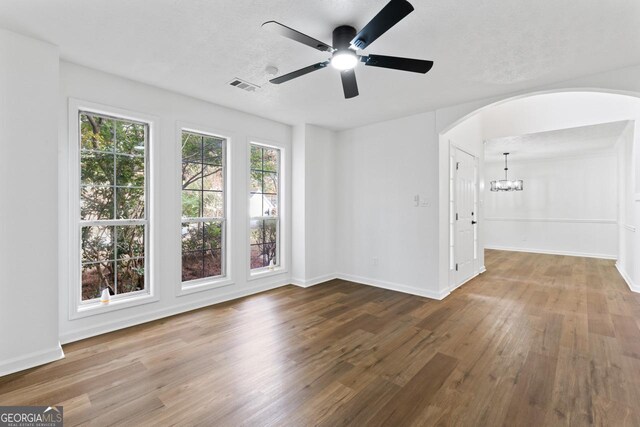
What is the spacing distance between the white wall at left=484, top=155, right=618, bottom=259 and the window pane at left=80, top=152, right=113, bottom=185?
31.5ft

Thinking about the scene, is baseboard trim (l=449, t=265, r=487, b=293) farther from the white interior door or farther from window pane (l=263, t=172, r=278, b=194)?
window pane (l=263, t=172, r=278, b=194)

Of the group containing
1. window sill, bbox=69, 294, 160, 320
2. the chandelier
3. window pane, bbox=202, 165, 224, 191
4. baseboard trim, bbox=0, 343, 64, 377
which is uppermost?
the chandelier

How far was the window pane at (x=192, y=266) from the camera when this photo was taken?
12.3 feet

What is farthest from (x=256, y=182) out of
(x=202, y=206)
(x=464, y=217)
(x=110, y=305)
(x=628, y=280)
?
(x=628, y=280)

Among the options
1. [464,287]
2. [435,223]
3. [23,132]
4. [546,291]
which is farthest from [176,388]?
[546,291]

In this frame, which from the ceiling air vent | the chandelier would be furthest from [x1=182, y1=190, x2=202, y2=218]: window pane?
the chandelier

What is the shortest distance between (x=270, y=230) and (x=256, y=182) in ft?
2.71

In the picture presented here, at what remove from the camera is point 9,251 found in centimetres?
228

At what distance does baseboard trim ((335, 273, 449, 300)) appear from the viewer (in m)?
4.14

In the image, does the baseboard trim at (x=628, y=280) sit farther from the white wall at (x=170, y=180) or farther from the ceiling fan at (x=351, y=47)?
the white wall at (x=170, y=180)

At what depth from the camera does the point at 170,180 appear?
3484mm

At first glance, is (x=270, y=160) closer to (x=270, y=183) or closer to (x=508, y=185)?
(x=270, y=183)

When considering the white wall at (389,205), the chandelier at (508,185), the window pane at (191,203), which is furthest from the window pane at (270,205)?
the chandelier at (508,185)

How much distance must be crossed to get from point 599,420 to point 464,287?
2996 millimetres
